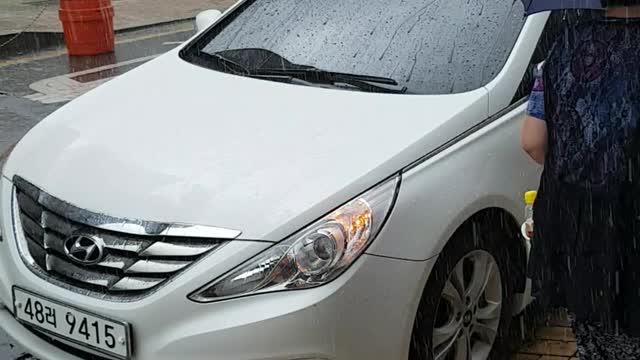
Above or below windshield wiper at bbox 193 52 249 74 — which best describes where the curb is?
above

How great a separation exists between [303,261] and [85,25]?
7.91 metres

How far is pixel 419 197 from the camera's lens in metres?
2.88

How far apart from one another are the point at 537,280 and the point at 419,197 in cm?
58

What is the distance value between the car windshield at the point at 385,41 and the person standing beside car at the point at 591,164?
111cm

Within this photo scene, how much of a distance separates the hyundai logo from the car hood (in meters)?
0.11

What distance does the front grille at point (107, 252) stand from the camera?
2771 millimetres

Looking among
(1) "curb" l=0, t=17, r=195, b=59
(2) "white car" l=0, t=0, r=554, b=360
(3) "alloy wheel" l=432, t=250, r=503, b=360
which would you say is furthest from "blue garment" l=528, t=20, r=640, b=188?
(1) "curb" l=0, t=17, r=195, b=59

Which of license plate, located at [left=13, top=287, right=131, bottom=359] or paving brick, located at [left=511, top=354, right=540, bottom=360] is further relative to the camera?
paving brick, located at [left=511, top=354, right=540, bottom=360]

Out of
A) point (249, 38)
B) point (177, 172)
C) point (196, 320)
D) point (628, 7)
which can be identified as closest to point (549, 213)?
point (628, 7)

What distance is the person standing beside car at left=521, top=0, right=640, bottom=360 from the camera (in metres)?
2.17

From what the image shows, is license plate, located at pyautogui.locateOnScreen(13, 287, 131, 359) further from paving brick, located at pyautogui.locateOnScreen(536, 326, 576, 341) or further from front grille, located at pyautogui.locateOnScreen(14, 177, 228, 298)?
paving brick, located at pyautogui.locateOnScreen(536, 326, 576, 341)

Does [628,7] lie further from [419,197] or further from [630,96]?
[419,197]

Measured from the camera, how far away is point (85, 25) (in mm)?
9922

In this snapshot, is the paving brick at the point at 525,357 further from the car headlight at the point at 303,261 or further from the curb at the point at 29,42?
the curb at the point at 29,42
